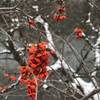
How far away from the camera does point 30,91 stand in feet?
9.64

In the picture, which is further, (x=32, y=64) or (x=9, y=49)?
(x=9, y=49)

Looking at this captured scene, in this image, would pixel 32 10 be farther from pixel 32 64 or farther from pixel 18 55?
pixel 32 64

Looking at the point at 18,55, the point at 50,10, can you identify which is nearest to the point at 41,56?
the point at 18,55

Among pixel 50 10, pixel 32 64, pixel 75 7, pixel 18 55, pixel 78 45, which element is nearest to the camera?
pixel 32 64

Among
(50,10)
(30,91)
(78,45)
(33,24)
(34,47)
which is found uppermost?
(34,47)

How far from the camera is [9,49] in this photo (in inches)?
224

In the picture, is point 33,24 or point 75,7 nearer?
point 33,24

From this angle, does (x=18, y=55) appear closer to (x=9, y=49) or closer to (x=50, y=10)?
(x=9, y=49)

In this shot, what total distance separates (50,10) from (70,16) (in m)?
5.20

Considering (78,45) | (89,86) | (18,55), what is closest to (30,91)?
(89,86)

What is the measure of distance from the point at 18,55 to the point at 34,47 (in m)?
2.69

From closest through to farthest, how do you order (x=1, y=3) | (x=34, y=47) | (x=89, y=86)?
(x=34, y=47) → (x=89, y=86) → (x=1, y=3)

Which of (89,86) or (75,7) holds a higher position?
(89,86)

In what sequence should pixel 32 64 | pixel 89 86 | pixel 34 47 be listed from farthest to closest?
pixel 89 86
pixel 34 47
pixel 32 64
